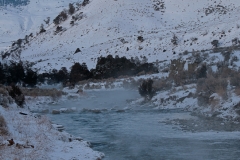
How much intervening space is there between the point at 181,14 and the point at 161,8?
7.33 meters

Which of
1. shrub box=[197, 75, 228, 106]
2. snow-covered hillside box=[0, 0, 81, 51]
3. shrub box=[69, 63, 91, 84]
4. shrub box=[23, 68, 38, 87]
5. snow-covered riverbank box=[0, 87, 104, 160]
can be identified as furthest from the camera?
snow-covered hillside box=[0, 0, 81, 51]

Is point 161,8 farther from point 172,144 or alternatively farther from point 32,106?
Result: point 172,144

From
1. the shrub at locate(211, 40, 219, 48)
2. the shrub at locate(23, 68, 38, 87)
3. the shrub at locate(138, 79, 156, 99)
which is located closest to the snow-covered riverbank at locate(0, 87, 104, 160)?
the shrub at locate(138, 79, 156, 99)

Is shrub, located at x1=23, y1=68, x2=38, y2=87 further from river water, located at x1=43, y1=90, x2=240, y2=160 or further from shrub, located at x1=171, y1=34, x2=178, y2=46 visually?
shrub, located at x1=171, y1=34, x2=178, y2=46

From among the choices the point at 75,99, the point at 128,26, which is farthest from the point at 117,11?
the point at 75,99

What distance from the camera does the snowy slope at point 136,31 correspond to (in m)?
53.4

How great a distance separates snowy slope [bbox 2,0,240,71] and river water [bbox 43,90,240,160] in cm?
2869

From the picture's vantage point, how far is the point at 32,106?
26.0 metres

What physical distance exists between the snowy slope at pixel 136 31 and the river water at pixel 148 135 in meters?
28.7

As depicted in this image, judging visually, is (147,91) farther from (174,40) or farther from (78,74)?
(174,40)

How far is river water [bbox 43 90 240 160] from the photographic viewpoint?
457 inches

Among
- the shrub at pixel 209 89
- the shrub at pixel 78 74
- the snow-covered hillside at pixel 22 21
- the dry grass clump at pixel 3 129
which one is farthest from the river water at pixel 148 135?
A: the snow-covered hillside at pixel 22 21

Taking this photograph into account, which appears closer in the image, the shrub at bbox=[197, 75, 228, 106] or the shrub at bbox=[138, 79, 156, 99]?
the shrub at bbox=[197, 75, 228, 106]

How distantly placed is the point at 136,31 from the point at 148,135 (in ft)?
186
